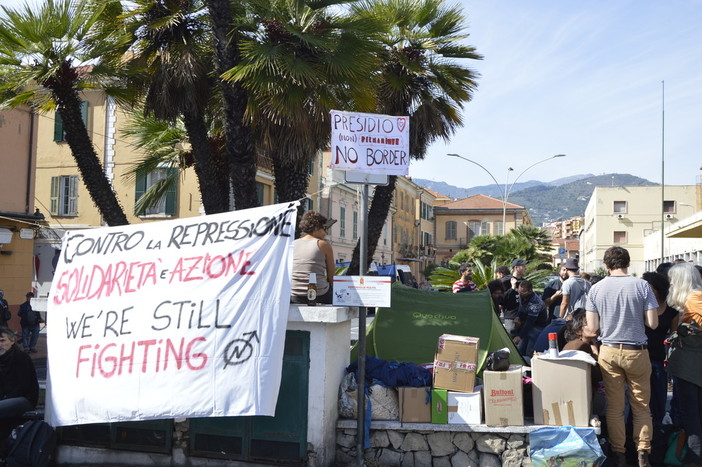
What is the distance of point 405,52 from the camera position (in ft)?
39.1

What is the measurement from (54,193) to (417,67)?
846 inches

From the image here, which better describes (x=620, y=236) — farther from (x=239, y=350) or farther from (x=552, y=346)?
(x=239, y=350)

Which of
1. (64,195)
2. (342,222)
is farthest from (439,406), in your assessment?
(342,222)

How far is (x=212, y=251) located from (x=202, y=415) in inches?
53.4

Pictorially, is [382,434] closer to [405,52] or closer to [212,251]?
[212,251]

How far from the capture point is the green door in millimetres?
5406

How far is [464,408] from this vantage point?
5539mm

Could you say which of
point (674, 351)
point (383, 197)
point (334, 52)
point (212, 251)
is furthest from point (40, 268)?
point (674, 351)

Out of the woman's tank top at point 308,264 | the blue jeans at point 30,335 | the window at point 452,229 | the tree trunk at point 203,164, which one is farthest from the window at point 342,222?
the window at point 452,229

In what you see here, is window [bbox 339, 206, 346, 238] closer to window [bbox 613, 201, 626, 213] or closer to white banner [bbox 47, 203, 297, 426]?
white banner [bbox 47, 203, 297, 426]

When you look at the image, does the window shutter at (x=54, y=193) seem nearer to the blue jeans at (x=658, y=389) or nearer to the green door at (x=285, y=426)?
the green door at (x=285, y=426)

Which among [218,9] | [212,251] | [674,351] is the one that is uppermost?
[218,9]

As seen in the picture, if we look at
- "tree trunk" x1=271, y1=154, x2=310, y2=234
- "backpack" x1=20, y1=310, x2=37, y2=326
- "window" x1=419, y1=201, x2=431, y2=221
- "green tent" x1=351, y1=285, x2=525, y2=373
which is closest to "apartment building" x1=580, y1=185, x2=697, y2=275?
"window" x1=419, y1=201, x2=431, y2=221

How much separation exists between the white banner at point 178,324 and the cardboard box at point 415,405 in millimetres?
1177
